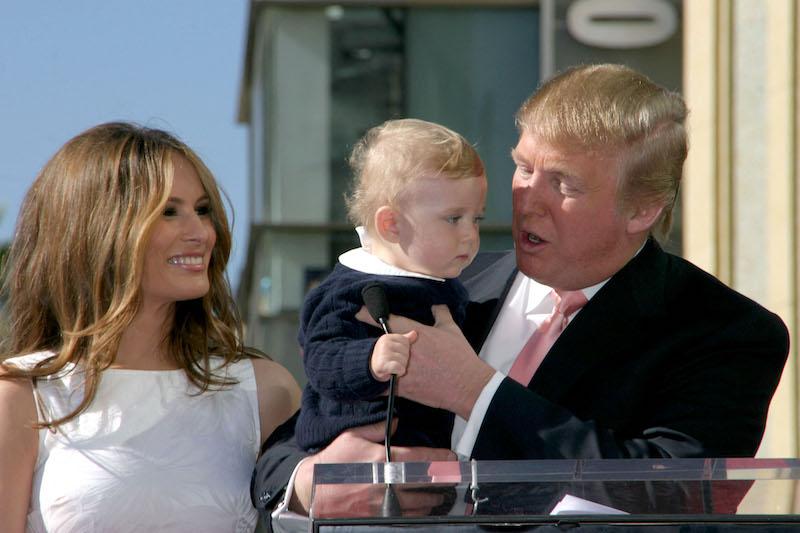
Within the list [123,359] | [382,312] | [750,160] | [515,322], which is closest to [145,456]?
[123,359]

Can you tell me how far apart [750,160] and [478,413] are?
20.4 feet

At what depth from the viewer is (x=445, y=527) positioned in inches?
107

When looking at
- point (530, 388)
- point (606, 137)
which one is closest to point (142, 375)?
point (530, 388)

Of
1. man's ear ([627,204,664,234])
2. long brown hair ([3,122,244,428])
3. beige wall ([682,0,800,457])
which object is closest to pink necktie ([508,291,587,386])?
man's ear ([627,204,664,234])

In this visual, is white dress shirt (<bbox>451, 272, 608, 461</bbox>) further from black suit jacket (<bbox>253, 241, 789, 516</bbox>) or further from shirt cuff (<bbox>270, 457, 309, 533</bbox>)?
shirt cuff (<bbox>270, 457, 309, 533</bbox>)

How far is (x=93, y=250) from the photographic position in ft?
13.6

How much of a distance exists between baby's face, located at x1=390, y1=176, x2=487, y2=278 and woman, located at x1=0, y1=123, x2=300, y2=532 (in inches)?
28.7

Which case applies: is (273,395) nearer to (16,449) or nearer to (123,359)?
(123,359)

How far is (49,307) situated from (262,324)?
34.7ft

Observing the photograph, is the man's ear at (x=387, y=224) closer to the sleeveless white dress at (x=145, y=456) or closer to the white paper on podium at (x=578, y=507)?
the sleeveless white dress at (x=145, y=456)

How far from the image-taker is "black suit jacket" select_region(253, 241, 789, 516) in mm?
3523

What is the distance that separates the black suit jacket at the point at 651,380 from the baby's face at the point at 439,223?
34 centimetres

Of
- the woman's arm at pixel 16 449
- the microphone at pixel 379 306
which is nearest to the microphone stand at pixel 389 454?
the microphone at pixel 379 306

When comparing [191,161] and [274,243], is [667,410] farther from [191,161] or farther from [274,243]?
[274,243]
